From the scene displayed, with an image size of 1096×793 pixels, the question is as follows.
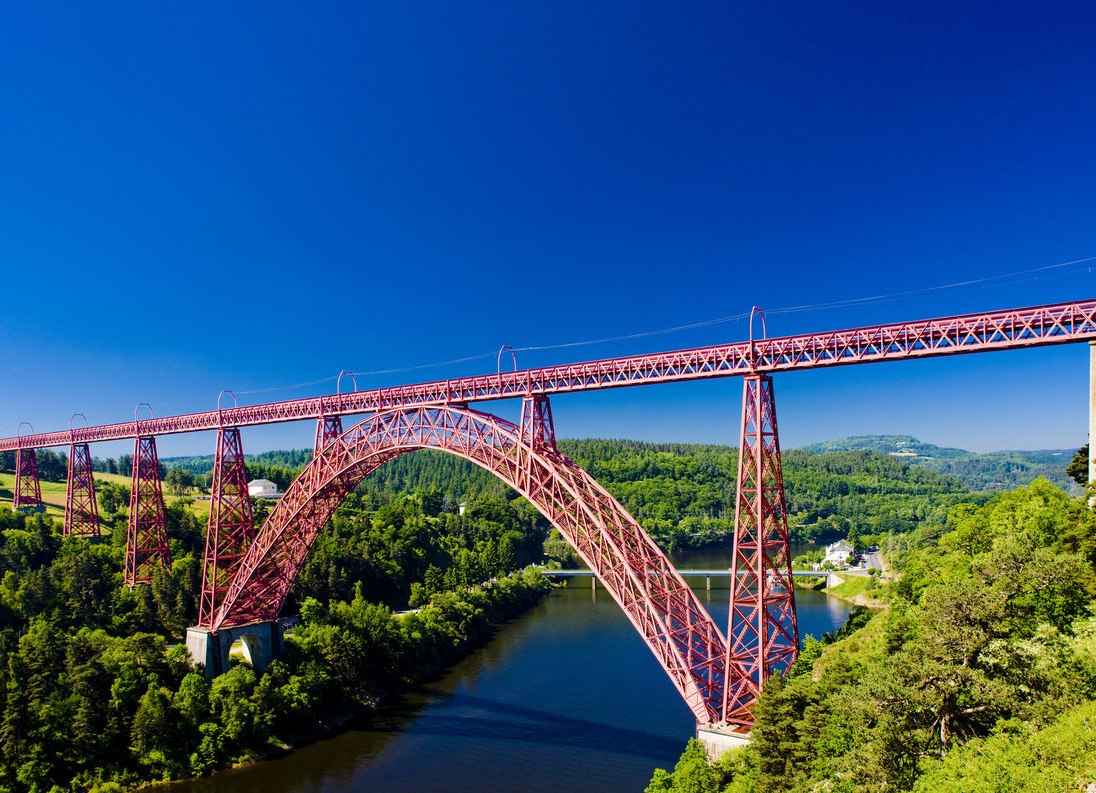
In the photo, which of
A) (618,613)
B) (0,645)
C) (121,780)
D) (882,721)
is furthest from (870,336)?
(618,613)

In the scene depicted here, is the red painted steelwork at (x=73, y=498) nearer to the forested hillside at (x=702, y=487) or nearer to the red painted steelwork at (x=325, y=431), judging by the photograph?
the red painted steelwork at (x=325, y=431)

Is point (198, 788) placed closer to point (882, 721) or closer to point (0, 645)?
point (0, 645)

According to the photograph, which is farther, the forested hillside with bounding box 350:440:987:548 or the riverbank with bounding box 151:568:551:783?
the forested hillside with bounding box 350:440:987:548

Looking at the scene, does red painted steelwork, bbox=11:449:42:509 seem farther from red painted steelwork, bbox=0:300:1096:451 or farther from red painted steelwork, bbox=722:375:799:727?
red painted steelwork, bbox=722:375:799:727

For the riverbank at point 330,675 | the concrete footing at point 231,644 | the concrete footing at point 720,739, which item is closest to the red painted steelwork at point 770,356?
the concrete footing at point 720,739

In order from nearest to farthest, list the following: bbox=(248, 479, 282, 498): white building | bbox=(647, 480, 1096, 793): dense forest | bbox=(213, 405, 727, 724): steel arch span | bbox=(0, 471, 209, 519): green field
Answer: bbox=(647, 480, 1096, 793): dense forest → bbox=(213, 405, 727, 724): steel arch span → bbox=(0, 471, 209, 519): green field → bbox=(248, 479, 282, 498): white building

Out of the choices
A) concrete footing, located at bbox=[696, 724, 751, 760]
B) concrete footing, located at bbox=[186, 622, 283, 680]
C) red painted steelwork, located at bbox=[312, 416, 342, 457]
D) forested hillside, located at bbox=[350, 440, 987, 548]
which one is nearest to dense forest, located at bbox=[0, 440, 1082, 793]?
concrete footing, located at bbox=[696, 724, 751, 760]

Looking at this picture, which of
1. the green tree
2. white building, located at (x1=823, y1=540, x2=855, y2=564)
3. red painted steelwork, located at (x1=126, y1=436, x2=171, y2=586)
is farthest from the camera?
white building, located at (x1=823, y1=540, x2=855, y2=564)
